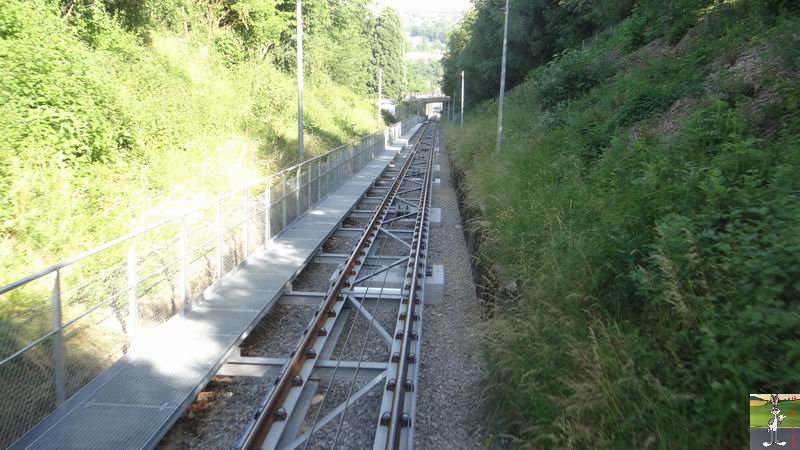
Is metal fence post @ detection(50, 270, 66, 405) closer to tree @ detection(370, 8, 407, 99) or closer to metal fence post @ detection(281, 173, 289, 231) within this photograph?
metal fence post @ detection(281, 173, 289, 231)

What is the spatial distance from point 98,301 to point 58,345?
2.57 ft

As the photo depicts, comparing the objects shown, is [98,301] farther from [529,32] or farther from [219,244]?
[529,32]

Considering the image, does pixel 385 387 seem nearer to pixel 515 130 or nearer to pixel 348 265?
pixel 348 265

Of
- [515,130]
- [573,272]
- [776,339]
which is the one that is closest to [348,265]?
[573,272]

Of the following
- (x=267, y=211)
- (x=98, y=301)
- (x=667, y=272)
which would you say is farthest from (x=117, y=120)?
(x=667, y=272)

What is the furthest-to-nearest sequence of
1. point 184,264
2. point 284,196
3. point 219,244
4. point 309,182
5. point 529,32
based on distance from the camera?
point 529,32, point 309,182, point 284,196, point 219,244, point 184,264

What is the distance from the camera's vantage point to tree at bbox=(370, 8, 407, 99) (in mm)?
86875

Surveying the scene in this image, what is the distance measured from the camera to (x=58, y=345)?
184 inches

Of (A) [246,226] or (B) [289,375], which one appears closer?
(B) [289,375]

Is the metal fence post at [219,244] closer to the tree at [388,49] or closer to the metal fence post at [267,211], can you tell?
the metal fence post at [267,211]

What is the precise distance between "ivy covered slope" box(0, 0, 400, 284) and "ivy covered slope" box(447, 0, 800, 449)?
567cm

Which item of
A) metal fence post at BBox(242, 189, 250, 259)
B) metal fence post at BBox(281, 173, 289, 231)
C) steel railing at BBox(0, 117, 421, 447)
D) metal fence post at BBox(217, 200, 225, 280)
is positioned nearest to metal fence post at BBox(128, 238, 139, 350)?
steel railing at BBox(0, 117, 421, 447)

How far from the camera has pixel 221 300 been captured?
7527 mm

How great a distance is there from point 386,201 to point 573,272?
37.4 ft
